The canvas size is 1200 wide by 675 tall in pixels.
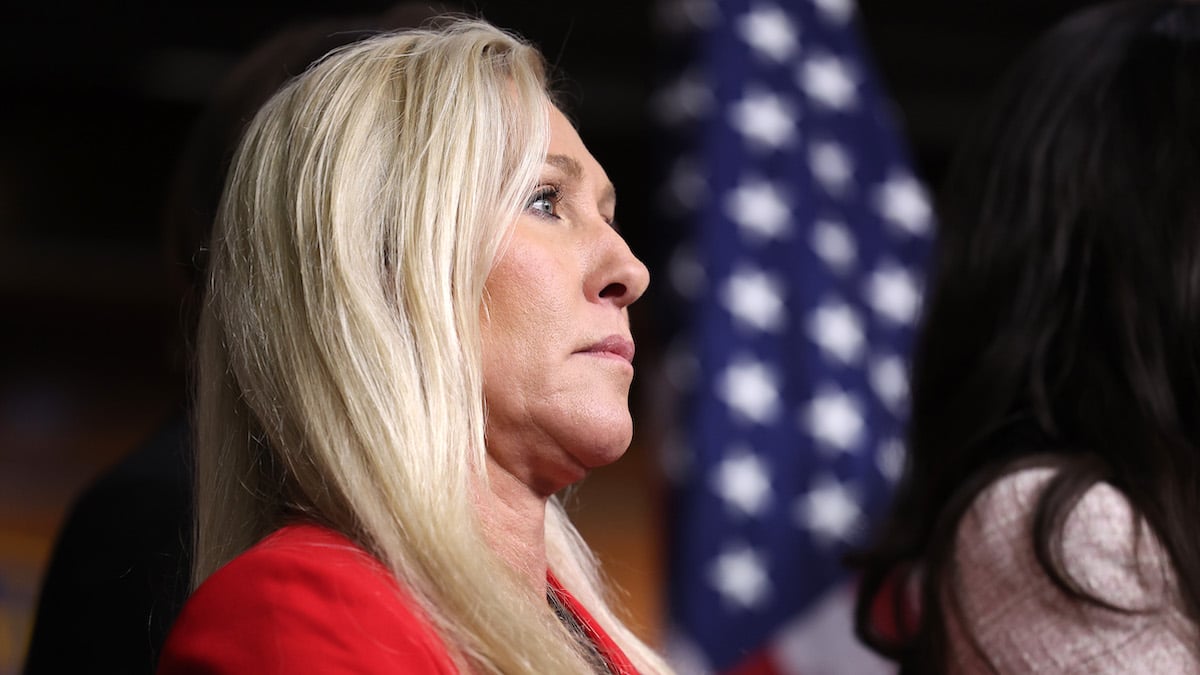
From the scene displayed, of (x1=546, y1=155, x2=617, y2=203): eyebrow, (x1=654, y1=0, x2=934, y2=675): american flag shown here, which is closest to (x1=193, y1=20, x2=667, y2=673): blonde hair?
(x1=546, y1=155, x2=617, y2=203): eyebrow

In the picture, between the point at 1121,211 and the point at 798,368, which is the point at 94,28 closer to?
the point at 798,368

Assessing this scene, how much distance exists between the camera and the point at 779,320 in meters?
2.72

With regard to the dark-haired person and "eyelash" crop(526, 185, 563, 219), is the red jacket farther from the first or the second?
the dark-haired person

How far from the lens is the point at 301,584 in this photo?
94cm

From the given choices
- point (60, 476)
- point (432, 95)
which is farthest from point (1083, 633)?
point (60, 476)

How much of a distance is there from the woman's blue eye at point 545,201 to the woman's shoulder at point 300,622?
36 centimetres

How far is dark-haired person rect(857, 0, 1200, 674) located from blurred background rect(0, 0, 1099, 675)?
8.92 feet

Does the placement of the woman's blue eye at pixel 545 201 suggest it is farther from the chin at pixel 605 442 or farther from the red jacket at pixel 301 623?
the red jacket at pixel 301 623

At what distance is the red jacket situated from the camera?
0.91 meters

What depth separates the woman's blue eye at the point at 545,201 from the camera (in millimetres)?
1192

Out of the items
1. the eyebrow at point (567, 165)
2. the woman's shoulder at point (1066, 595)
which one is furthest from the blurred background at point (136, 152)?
the eyebrow at point (567, 165)

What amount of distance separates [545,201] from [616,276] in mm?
93

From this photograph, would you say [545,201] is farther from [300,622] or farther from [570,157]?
[300,622]

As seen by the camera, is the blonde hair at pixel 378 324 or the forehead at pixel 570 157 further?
the forehead at pixel 570 157
